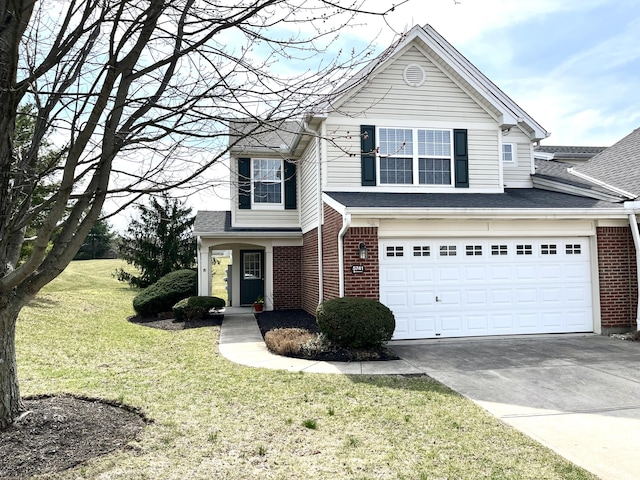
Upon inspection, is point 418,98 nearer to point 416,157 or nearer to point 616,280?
point 416,157

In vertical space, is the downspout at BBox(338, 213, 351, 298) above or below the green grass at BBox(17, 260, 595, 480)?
above

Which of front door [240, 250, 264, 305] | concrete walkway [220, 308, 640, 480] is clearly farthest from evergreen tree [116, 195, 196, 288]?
concrete walkway [220, 308, 640, 480]

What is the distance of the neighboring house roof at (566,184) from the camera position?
38.0ft

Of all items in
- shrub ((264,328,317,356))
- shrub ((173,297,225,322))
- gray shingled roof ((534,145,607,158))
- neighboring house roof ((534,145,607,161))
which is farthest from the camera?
gray shingled roof ((534,145,607,158))

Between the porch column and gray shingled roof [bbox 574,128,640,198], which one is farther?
the porch column

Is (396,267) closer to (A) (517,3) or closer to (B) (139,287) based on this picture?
(A) (517,3)

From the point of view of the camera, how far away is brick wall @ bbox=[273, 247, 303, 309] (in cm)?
1579

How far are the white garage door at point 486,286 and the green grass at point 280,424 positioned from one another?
337 centimetres

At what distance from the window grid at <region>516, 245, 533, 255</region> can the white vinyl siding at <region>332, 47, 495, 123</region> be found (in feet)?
12.2

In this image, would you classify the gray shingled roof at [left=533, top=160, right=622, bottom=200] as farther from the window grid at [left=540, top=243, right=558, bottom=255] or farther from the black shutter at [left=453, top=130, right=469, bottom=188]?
the black shutter at [left=453, top=130, right=469, bottom=188]

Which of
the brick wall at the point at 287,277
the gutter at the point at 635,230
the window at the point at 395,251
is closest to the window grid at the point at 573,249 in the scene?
the gutter at the point at 635,230

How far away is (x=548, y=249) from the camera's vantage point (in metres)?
10.7

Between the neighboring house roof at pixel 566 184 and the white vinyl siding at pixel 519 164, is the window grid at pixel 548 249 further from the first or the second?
the white vinyl siding at pixel 519 164

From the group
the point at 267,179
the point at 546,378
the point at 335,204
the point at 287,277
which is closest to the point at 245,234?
the point at 267,179
